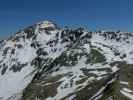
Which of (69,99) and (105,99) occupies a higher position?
(105,99)

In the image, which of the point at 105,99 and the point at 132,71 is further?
the point at 132,71

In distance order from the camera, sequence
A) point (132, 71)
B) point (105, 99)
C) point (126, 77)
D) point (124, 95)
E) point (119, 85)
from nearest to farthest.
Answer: point (105, 99) → point (124, 95) → point (119, 85) → point (126, 77) → point (132, 71)

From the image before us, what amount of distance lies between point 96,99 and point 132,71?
59253 millimetres

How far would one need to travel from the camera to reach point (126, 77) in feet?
530

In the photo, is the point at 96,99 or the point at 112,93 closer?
the point at 112,93

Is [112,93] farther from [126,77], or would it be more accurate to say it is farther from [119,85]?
[126,77]

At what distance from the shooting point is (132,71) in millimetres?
181375

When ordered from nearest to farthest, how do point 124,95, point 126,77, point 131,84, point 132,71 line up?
1. point 124,95
2. point 131,84
3. point 126,77
4. point 132,71

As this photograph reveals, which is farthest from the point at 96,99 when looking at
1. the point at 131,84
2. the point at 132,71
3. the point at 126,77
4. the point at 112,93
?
the point at 132,71

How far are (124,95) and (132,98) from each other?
135 inches

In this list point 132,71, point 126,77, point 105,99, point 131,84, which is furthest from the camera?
point 132,71

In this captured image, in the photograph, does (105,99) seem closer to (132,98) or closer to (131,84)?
(132,98)

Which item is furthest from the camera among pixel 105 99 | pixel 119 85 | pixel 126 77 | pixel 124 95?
pixel 126 77

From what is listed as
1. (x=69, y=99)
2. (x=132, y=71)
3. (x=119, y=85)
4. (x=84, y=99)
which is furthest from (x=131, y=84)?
(x=69, y=99)
